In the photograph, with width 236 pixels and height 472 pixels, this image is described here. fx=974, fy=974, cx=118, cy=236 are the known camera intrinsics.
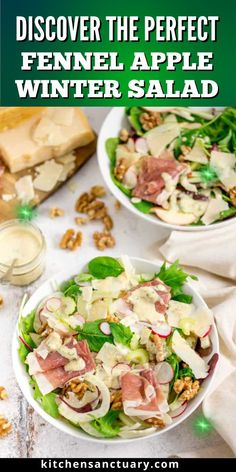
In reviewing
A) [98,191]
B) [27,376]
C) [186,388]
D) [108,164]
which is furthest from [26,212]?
[186,388]

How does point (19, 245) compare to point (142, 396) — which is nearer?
point (142, 396)

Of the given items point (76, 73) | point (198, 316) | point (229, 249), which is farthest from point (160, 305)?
point (76, 73)

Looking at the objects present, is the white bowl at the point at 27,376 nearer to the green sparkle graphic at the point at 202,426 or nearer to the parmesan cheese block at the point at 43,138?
the green sparkle graphic at the point at 202,426

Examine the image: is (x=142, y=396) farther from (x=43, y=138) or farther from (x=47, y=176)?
(x=43, y=138)

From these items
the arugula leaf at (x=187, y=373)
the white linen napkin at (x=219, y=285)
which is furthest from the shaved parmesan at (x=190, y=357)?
the white linen napkin at (x=219, y=285)

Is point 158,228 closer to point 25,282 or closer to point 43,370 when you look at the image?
point 25,282

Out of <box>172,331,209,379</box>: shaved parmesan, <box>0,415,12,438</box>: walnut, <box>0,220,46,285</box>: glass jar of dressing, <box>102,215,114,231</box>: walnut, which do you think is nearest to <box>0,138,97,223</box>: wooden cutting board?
<box>0,220,46,285</box>: glass jar of dressing
